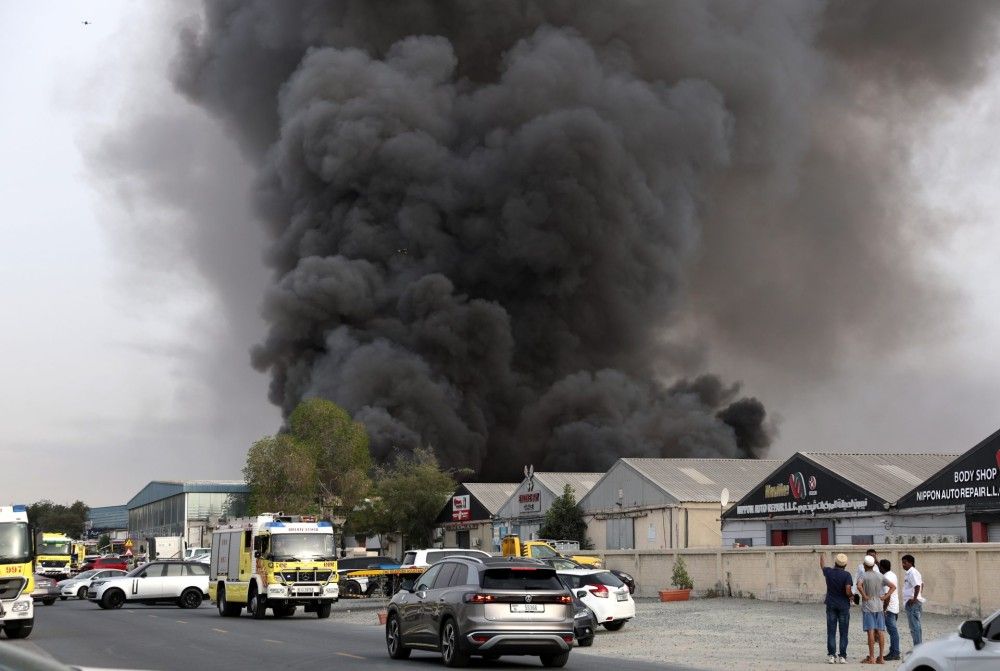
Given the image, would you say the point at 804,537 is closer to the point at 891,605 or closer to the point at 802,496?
the point at 802,496

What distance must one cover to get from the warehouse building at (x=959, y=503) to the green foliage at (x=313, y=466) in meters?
36.7

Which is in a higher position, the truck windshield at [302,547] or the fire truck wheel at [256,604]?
the truck windshield at [302,547]

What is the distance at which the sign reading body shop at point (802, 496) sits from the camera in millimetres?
37344

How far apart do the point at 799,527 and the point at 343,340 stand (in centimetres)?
4282

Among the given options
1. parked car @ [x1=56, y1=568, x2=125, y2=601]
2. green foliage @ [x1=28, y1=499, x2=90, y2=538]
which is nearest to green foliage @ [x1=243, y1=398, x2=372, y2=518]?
parked car @ [x1=56, y1=568, x2=125, y2=601]

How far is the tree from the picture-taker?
51.9 m

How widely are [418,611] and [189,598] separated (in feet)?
72.9

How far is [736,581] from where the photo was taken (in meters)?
34.9

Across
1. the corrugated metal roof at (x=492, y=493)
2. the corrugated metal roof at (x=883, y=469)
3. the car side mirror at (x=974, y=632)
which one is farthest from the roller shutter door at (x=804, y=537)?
the car side mirror at (x=974, y=632)

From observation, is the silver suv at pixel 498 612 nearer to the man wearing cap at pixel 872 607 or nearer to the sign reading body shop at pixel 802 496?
the man wearing cap at pixel 872 607

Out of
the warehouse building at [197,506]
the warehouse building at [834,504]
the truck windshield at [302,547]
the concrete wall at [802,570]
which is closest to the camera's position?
the concrete wall at [802,570]

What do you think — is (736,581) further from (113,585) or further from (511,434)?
(511,434)

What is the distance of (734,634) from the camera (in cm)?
2309

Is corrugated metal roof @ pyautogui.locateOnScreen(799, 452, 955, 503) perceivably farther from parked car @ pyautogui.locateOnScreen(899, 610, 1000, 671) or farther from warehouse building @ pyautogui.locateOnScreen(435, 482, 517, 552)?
parked car @ pyautogui.locateOnScreen(899, 610, 1000, 671)
